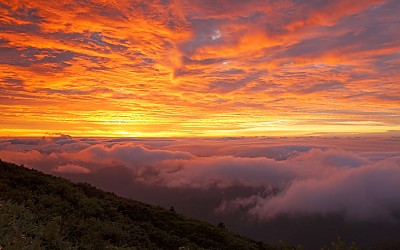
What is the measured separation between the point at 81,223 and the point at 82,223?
0.21m

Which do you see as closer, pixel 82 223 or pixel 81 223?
pixel 81 223

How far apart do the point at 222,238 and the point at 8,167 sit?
16535mm

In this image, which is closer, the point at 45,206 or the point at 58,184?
the point at 45,206

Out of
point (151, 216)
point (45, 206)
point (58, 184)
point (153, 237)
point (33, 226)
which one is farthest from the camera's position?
point (151, 216)

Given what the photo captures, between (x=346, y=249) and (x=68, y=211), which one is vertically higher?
(x=68, y=211)

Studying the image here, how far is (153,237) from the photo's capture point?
1906 cm

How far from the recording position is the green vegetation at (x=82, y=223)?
11651mm

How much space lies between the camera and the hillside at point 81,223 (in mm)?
11632

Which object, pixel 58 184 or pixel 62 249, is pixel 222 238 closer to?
pixel 58 184

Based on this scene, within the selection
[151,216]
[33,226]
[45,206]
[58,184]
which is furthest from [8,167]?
[33,226]

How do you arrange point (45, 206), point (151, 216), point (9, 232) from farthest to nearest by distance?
point (151, 216), point (45, 206), point (9, 232)

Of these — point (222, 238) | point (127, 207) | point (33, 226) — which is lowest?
point (222, 238)

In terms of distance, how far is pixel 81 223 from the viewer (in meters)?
15.5

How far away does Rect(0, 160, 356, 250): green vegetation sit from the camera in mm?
11651
